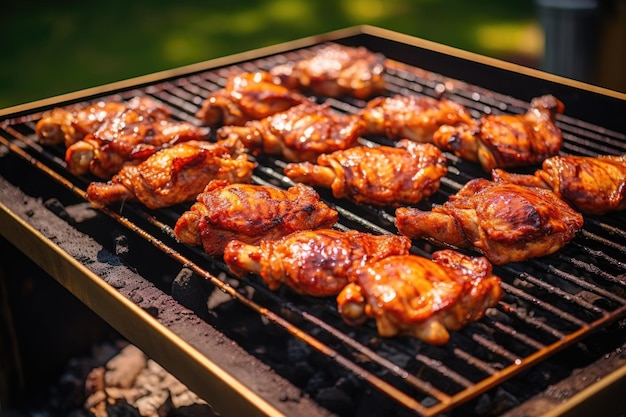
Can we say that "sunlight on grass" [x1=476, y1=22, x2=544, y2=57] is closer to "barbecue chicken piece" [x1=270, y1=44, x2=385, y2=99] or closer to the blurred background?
the blurred background

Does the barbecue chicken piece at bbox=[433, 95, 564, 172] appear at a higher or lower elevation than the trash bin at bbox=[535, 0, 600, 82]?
higher

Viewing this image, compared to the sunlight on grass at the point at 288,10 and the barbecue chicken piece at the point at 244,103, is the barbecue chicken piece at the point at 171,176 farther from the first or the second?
the sunlight on grass at the point at 288,10

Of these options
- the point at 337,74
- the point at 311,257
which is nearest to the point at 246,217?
the point at 311,257

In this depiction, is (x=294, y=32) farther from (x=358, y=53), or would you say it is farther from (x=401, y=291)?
(x=401, y=291)

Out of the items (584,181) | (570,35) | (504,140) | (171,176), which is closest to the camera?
(584,181)

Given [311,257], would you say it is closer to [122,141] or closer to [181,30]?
[122,141]

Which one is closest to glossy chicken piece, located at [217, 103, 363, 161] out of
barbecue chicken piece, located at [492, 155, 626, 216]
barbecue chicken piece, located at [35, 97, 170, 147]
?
barbecue chicken piece, located at [35, 97, 170, 147]
